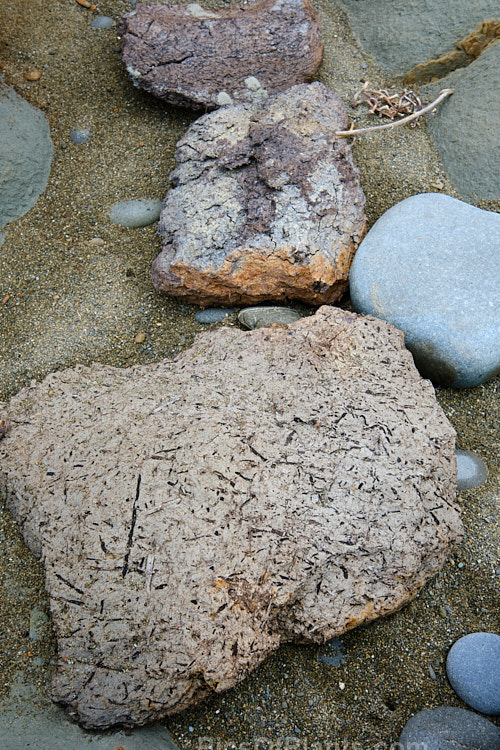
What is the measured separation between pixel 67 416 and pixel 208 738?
1079mm

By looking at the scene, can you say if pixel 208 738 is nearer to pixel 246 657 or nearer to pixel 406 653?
pixel 246 657

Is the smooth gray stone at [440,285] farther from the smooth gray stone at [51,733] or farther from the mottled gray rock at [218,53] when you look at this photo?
the smooth gray stone at [51,733]

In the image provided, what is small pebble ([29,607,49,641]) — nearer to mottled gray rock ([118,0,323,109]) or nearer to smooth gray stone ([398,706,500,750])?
smooth gray stone ([398,706,500,750])

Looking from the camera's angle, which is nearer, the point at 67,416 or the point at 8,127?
the point at 67,416

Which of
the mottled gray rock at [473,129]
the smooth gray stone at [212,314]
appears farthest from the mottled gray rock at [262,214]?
the mottled gray rock at [473,129]

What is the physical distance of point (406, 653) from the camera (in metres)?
1.94

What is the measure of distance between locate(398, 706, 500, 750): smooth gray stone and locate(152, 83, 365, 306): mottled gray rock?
156cm

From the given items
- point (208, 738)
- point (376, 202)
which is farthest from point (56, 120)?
point (208, 738)

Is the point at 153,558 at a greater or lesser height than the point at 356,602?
greater

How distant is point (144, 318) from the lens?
8.81 ft

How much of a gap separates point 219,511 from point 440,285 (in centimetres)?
125

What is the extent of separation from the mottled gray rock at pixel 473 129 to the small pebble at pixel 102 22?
1.95 meters

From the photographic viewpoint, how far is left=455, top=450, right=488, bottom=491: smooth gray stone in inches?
88.1

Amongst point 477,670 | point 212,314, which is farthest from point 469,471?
point 212,314
